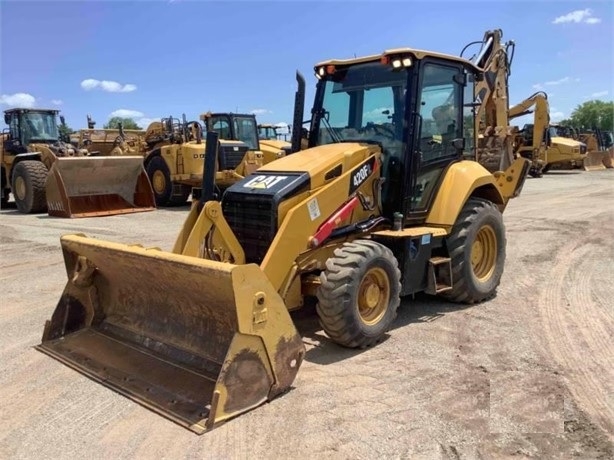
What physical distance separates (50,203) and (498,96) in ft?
34.6

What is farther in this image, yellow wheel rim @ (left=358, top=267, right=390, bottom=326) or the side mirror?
the side mirror

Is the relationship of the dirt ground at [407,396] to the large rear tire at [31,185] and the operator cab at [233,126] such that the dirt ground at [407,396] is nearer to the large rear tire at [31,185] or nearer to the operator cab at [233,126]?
the large rear tire at [31,185]

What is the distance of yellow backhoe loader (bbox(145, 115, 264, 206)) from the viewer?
15477 mm

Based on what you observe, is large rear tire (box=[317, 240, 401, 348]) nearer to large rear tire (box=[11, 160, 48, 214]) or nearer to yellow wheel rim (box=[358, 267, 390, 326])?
yellow wheel rim (box=[358, 267, 390, 326])

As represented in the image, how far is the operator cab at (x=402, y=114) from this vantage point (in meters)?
5.46

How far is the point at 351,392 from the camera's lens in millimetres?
3971

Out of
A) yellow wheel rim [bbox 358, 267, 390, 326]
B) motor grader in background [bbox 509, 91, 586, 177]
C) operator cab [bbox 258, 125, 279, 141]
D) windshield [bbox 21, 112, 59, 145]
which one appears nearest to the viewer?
yellow wheel rim [bbox 358, 267, 390, 326]

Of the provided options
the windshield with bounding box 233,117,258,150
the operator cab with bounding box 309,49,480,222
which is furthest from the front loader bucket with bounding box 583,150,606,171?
the operator cab with bounding box 309,49,480,222

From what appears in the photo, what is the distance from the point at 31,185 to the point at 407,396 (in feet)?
44.6

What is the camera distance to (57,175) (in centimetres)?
1326

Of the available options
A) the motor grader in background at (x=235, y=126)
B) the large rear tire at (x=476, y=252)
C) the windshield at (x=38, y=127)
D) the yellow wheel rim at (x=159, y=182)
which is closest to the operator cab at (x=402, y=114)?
the large rear tire at (x=476, y=252)

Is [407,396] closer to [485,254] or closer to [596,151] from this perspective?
[485,254]

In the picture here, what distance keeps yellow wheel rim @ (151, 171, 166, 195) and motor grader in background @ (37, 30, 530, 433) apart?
437 inches

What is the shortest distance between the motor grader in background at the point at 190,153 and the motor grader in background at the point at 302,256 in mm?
9433
